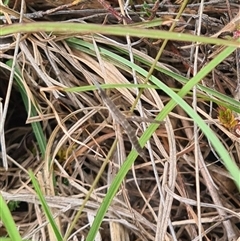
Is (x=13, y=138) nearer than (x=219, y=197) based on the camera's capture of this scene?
No

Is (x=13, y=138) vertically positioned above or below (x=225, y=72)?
below

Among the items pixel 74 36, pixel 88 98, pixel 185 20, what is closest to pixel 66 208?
pixel 88 98

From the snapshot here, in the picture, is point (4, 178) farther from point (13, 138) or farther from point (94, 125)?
point (94, 125)

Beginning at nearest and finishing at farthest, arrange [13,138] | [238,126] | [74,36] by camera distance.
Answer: [238,126] → [74,36] → [13,138]

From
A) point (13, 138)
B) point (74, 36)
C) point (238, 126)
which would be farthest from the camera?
point (13, 138)

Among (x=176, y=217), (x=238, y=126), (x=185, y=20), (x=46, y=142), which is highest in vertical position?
(x=185, y=20)

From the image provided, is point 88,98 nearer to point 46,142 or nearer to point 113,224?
point 46,142
